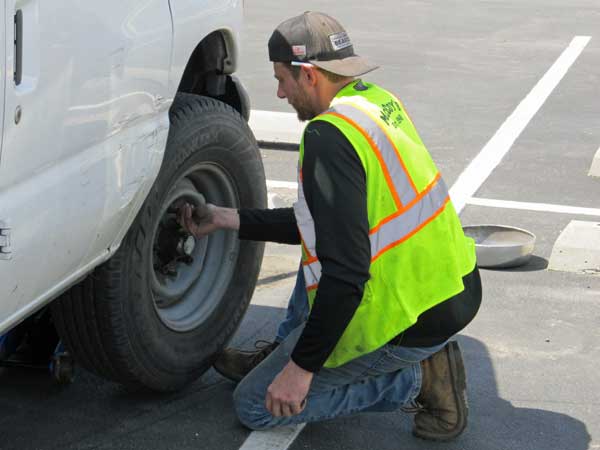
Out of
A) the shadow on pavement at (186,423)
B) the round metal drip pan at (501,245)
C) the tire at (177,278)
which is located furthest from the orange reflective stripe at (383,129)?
the round metal drip pan at (501,245)

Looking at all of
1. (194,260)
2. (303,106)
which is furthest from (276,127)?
(303,106)

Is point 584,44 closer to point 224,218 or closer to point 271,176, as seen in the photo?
point 271,176

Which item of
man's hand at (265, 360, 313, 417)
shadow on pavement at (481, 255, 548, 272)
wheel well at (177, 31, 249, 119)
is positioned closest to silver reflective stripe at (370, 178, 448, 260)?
man's hand at (265, 360, 313, 417)

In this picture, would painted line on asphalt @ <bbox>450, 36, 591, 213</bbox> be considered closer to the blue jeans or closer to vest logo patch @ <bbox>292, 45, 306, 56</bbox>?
the blue jeans

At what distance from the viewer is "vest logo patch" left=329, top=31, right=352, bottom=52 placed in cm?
348

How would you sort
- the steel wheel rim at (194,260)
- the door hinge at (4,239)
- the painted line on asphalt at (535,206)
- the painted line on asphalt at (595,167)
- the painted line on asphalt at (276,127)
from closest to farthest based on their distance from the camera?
the door hinge at (4,239), the steel wheel rim at (194,260), the painted line on asphalt at (535,206), the painted line on asphalt at (595,167), the painted line on asphalt at (276,127)

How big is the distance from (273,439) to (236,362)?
433mm

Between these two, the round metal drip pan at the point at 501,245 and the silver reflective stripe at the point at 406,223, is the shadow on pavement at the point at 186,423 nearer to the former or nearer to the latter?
the silver reflective stripe at the point at 406,223

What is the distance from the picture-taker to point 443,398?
3867 millimetres

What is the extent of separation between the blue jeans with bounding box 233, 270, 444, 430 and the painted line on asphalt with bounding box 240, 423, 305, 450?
0.03 m

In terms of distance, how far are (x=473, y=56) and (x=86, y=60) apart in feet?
28.8

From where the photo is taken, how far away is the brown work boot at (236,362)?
418 cm

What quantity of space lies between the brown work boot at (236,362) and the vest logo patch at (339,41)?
129 cm

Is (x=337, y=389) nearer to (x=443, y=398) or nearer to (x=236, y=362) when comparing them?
(x=443, y=398)
